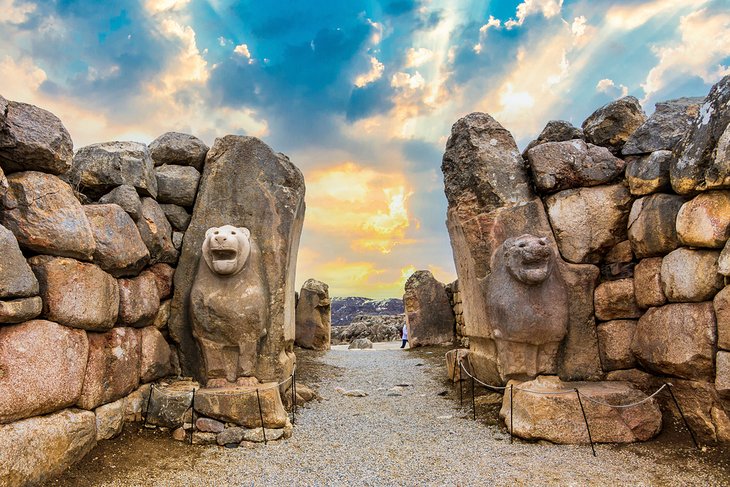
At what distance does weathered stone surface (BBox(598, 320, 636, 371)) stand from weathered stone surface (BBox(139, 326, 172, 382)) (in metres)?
5.03

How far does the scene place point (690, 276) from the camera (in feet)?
15.0

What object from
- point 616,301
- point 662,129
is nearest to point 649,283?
point 616,301

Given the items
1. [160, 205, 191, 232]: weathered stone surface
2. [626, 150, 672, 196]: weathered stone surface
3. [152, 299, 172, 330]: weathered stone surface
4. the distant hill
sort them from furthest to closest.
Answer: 1. the distant hill
2. [160, 205, 191, 232]: weathered stone surface
3. [152, 299, 172, 330]: weathered stone surface
4. [626, 150, 672, 196]: weathered stone surface

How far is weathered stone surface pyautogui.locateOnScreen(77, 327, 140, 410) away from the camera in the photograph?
4.20m

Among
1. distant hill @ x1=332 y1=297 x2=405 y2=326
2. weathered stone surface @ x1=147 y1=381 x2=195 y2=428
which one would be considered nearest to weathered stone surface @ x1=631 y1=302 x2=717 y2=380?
weathered stone surface @ x1=147 y1=381 x2=195 y2=428

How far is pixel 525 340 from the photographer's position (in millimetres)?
5391

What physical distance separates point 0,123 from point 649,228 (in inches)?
236

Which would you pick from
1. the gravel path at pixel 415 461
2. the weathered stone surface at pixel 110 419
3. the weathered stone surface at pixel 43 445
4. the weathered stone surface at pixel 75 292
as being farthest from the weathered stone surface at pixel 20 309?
the gravel path at pixel 415 461

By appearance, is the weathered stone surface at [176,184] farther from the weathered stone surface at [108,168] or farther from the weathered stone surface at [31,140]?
the weathered stone surface at [31,140]

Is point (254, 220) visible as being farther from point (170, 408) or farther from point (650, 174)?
point (650, 174)

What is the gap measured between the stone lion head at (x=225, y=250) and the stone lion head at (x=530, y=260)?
9.96 feet

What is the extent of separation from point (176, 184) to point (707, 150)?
5.74m

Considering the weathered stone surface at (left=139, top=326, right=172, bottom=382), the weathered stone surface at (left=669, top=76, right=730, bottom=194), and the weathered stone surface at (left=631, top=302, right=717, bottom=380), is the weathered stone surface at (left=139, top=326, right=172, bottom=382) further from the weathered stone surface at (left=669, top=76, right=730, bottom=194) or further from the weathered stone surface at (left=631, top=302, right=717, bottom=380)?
the weathered stone surface at (left=669, top=76, right=730, bottom=194)

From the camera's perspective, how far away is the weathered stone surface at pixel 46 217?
369 centimetres
